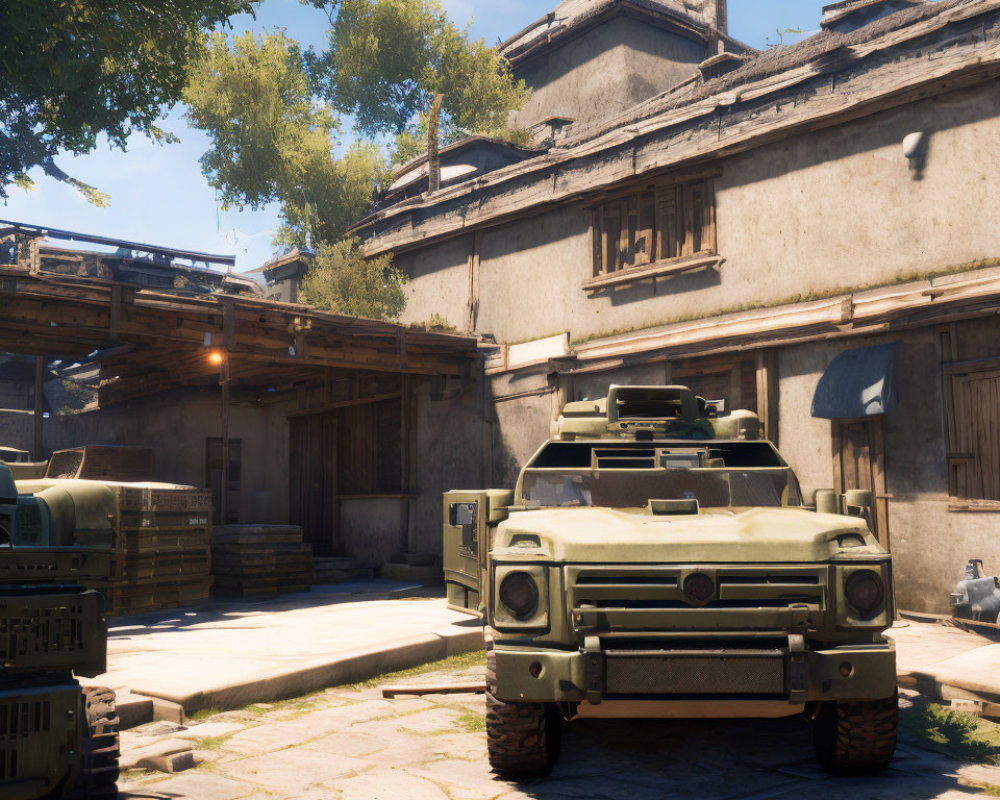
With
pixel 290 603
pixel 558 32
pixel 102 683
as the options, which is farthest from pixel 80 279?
pixel 558 32

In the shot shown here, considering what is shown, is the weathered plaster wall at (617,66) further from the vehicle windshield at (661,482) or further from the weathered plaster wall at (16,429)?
the vehicle windshield at (661,482)

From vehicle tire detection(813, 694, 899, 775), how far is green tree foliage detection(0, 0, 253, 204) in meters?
16.9

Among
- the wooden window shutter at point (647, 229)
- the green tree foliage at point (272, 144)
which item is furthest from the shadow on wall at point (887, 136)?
the green tree foliage at point (272, 144)

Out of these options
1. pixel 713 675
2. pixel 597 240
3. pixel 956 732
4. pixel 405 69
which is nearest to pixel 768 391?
pixel 597 240

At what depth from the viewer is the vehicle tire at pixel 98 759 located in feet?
14.4

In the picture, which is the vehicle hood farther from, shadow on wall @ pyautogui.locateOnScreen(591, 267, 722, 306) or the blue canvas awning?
shadow on wall @ pyautogui.locateOnScreen(591, 267, 722, 306)

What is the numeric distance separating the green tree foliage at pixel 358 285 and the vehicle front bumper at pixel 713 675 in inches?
567

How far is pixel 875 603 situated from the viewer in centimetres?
468

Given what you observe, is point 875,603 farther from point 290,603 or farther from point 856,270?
point 290,603

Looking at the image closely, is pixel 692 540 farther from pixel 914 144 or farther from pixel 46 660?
pixel 914 144

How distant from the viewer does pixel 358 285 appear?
18.7 metres

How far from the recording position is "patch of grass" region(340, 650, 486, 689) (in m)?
8.01

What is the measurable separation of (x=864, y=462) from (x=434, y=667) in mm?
5954

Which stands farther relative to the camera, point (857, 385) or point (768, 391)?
point (768, 391)
